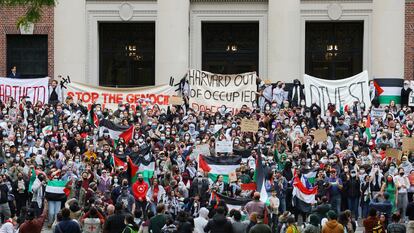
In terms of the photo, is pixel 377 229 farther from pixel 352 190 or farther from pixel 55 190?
pixel 55 190

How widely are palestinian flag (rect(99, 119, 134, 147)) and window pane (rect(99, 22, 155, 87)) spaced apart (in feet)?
44.2

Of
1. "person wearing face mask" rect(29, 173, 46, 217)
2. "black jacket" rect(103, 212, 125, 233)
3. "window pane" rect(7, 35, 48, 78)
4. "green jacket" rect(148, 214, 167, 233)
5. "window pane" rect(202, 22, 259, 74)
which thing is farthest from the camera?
"window pane" rect(202, 22, 259, 74)

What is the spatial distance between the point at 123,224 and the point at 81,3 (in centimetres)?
2650

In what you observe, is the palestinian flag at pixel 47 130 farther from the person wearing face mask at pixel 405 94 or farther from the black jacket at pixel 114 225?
the black jacket at pixel 114 225

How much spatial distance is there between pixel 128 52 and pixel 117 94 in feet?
25.6

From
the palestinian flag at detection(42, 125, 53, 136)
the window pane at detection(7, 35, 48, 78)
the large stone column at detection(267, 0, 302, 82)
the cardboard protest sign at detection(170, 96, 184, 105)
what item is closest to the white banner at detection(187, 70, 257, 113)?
the cardboard protest sign at detection(170, 96, 184, 105)

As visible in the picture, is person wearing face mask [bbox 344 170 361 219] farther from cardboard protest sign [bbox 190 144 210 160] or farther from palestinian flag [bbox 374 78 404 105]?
palestinian flag [bbox 374 78 404 105]

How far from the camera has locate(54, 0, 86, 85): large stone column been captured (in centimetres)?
4747

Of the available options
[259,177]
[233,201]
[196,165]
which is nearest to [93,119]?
[196,165]

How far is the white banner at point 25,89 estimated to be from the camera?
42.9 metres

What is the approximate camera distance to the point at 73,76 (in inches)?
1861

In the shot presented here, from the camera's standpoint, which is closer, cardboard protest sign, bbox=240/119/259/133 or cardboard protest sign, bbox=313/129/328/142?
cardboard protest sign, bbox=313/129/328/142

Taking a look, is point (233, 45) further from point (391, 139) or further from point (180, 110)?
point (391, 139)

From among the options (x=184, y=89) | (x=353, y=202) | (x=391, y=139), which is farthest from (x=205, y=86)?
(x=353, y=202)
